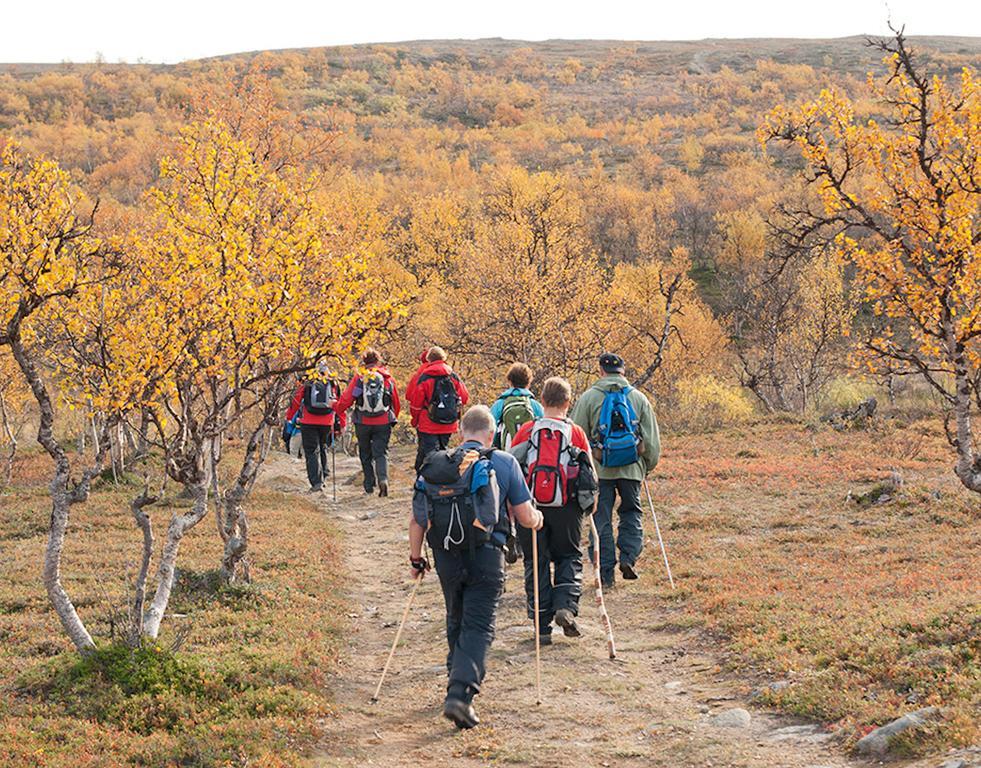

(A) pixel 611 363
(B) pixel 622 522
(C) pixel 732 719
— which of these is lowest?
(C) pixel 732 719

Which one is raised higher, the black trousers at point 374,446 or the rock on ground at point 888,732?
the rock on ground at point 888,732

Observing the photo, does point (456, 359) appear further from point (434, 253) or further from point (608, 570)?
point (608, 570)

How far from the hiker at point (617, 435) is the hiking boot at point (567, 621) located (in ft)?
6.09

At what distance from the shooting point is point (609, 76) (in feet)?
496

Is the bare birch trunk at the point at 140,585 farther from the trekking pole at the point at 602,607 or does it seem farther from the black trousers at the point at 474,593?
the trekking pole at the point at 602,607

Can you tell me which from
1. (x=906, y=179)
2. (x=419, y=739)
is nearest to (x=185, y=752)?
(x=419, y=739)

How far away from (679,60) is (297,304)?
160571 millimetres

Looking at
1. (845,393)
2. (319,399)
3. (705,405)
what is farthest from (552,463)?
(845,393)

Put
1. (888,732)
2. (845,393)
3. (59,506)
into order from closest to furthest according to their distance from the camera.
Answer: (888,732) < (59,506) < (845,393)

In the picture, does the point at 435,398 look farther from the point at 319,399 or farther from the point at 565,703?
the point at 565,703

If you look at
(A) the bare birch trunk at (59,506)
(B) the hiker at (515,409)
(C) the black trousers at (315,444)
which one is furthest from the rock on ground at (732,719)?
(C) the black trousers at (315,444)

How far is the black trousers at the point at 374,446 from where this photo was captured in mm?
18672

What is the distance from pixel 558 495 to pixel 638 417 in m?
2.40

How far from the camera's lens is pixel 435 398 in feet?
53.1
